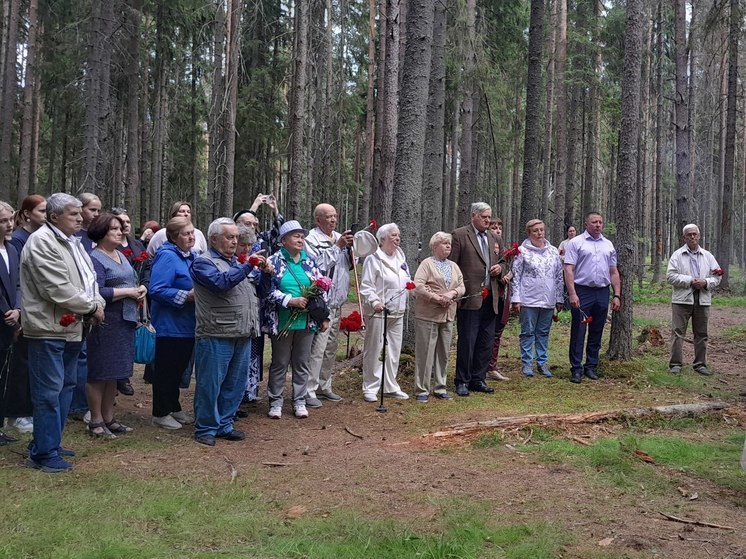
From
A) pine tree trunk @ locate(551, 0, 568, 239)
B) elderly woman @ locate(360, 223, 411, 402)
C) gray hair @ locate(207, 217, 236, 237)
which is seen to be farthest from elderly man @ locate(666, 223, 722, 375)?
pine tree trunk @ locate(551, 0, 568, 239)

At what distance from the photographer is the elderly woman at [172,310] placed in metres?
5.85

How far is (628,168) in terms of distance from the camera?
8.84 meters

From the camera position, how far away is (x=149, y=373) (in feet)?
26.3

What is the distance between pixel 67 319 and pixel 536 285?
18.8 feet

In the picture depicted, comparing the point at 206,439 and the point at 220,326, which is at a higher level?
the point at 220,326

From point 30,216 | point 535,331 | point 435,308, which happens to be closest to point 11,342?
point 30,216

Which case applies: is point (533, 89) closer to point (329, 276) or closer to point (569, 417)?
point (329, 276)

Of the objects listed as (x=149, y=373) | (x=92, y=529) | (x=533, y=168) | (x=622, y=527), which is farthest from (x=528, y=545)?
(x=533, y=168)

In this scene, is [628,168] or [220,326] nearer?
[220,326]

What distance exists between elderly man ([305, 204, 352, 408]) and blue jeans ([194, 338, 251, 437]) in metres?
1.22

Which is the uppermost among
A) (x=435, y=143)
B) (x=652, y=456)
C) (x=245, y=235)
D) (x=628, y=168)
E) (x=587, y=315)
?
(x=435, y=143)

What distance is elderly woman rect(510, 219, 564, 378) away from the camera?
8.35 meters

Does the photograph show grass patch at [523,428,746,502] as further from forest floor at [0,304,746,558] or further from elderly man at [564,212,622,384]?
elderly man at [564,212,622,384]

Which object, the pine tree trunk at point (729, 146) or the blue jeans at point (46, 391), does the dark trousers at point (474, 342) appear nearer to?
the blue jeans at point (46, 391)
